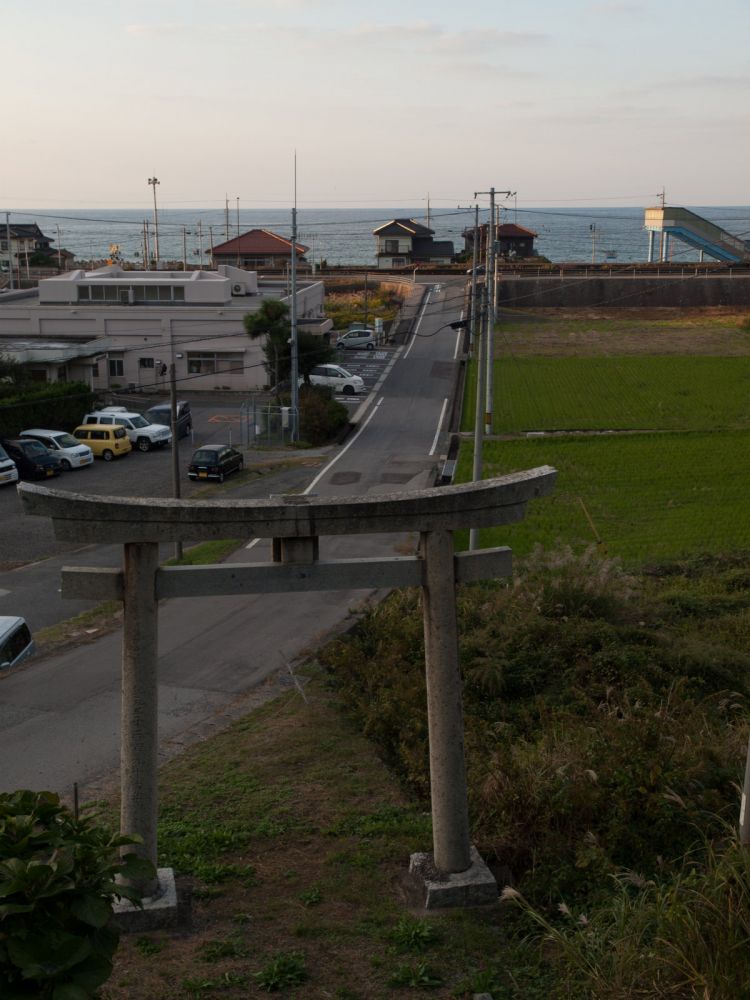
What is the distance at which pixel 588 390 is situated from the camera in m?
42.5

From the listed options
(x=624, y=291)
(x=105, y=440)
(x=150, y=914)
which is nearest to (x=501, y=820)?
(x=150, y=914)

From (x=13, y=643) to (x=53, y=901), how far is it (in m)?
11.5

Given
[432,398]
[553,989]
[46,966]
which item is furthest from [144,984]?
[432,398]

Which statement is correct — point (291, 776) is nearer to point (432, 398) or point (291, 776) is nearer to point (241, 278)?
point (432, 398)

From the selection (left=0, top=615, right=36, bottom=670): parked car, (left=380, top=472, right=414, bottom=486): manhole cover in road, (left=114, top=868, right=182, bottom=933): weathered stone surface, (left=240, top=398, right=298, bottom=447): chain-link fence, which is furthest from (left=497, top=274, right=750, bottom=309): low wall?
(left=114, top=868, right=182, bottom=933): weathered stone surface

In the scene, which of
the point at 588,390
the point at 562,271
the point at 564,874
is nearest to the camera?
the point at 564,874

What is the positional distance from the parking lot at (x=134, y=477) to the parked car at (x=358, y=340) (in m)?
7.86

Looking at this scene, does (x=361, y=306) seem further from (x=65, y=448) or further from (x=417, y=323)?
(x=65, y=448)

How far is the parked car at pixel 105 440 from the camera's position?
33.9 m

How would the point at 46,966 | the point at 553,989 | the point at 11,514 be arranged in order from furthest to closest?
1. the point at 11,514
2. the point at 553,989
3. the point at 46,966

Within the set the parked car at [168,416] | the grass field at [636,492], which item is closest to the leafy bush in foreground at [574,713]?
the grass field at [636,492]

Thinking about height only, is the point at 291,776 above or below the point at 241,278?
below

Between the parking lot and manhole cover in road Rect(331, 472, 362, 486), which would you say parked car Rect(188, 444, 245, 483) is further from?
manhole cover in road Rect(331, 472, 362, 486)

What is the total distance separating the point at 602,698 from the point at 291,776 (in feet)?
14.5
